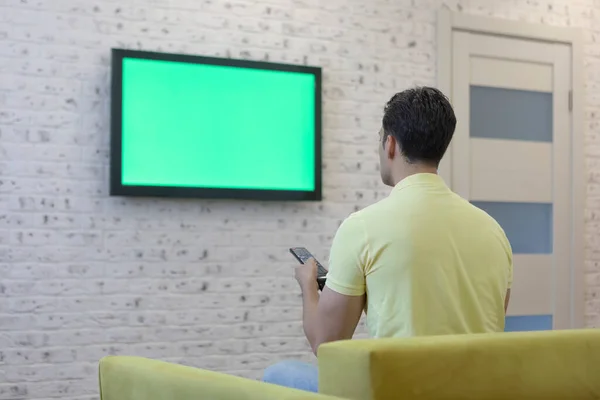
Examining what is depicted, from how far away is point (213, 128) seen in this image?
13.3ft

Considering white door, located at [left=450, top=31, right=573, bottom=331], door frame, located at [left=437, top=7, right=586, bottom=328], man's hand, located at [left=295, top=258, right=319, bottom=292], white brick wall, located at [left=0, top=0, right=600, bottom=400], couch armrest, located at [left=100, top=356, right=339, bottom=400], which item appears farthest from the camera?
door frame, located at [left=437, top=7, right=586, bottom=328]

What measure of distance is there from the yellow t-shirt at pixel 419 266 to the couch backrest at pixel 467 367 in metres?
0.37

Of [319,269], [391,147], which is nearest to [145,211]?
[319,269]

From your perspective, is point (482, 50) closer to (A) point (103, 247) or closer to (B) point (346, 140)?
(B) point (346, 140)

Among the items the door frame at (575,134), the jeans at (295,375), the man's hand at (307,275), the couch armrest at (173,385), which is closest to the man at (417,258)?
the man's hand at (307,275)

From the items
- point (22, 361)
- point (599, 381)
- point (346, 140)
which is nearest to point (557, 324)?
point (346, 140)

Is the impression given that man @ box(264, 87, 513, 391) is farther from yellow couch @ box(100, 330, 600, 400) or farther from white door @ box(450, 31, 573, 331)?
white door @ box(450, 31, 573, 331)

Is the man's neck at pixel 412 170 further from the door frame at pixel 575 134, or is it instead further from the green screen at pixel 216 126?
the door frame at pixel 575 134

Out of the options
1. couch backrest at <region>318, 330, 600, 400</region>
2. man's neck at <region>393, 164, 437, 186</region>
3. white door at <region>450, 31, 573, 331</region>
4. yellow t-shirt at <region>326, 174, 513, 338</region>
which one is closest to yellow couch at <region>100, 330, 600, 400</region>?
couch backrest at <region>318, 330, 600, 400</region>

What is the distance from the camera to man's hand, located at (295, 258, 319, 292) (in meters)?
2.19

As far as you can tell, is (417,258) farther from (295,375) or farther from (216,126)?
(216,126)

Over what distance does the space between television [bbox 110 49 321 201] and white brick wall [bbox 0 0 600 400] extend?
0.11 m

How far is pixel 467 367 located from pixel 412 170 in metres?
0.76

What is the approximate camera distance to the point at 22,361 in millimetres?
3717
